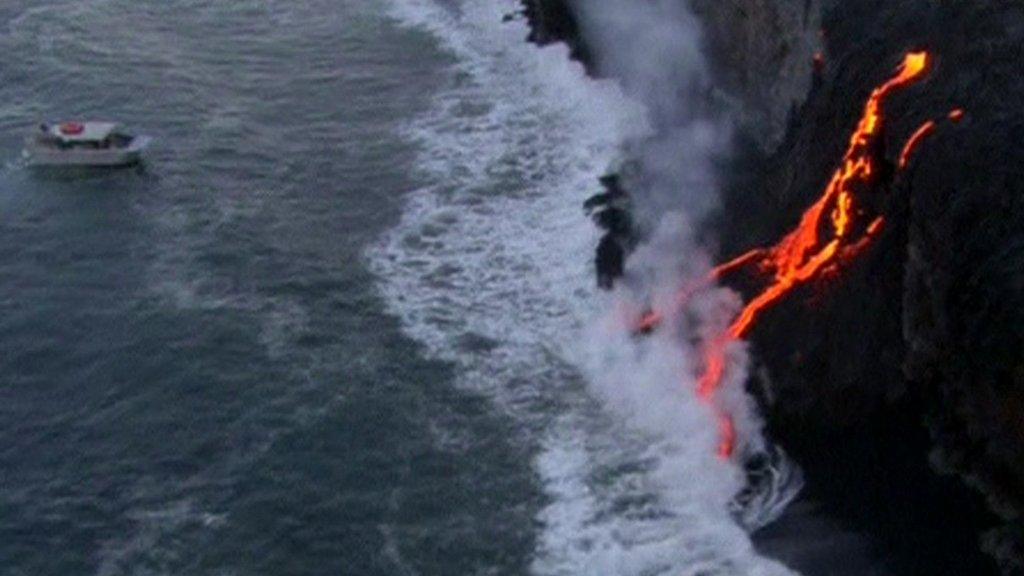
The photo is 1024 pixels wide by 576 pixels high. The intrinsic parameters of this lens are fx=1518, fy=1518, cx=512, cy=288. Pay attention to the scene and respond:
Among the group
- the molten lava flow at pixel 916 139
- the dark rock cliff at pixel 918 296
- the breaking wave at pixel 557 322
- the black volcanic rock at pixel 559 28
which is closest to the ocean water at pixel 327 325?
the breaking wave at pixel 557 322

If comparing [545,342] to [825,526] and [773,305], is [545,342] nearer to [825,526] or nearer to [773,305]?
[773,305]

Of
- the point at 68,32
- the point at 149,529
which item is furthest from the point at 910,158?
the point at 68,32

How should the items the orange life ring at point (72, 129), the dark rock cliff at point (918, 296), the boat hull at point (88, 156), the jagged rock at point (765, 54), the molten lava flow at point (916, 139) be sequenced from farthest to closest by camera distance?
the orange life ring at point (72, 129), the boat hull at point (88, 156), the jagged rock at point (765, 54), the molten lava flow at point (916, 139), the dark rock cliff at point (918, 296)

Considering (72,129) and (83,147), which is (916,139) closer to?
(83,147)

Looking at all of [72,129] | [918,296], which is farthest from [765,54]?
[72,129]

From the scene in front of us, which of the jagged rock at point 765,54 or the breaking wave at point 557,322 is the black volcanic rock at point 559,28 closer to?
the breaking wave at point 557,322

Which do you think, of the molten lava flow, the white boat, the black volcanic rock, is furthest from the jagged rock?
the white boat
